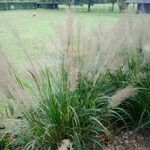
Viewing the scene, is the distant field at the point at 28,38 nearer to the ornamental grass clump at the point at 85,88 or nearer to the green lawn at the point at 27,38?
the green lawn at the point at 27,38

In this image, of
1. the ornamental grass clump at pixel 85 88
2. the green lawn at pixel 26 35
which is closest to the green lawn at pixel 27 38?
the green lawn at pixel 26 35

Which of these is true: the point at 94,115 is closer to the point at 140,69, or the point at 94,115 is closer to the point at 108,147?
the point at 108,147

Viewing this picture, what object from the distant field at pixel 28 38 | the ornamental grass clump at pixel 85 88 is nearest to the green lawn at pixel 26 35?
the distant field at pixel 28 38

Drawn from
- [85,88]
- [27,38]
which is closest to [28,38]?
[27,38]

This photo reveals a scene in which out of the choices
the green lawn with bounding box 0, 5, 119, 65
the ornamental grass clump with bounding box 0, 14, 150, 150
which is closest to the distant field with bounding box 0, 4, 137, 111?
the green lawn with bounding box 0, 5, 119, 65

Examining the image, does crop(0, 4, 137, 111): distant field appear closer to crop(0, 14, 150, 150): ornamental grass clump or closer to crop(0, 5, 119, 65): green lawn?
crop(0, 5, 119, 65): green lawn

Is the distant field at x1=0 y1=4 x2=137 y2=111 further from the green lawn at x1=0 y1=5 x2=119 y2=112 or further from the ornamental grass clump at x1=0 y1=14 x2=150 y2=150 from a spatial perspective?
the ornamental grass clump at x1=0 y1=14 x2=150 y2=150

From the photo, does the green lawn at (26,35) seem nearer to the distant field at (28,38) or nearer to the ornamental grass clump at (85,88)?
the distant field at (28,38)

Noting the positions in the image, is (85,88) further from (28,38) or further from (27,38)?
(28,38)

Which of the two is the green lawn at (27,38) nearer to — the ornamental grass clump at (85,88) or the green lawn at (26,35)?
the green lawn at (26,35)

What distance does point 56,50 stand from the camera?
3754mm

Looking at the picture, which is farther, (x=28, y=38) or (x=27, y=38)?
(x=28, y=38)

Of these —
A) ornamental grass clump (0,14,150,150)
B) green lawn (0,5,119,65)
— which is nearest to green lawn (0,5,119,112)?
green lawn (0,5,119,65)

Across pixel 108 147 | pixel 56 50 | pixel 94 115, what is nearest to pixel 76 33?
pixel 56 50
